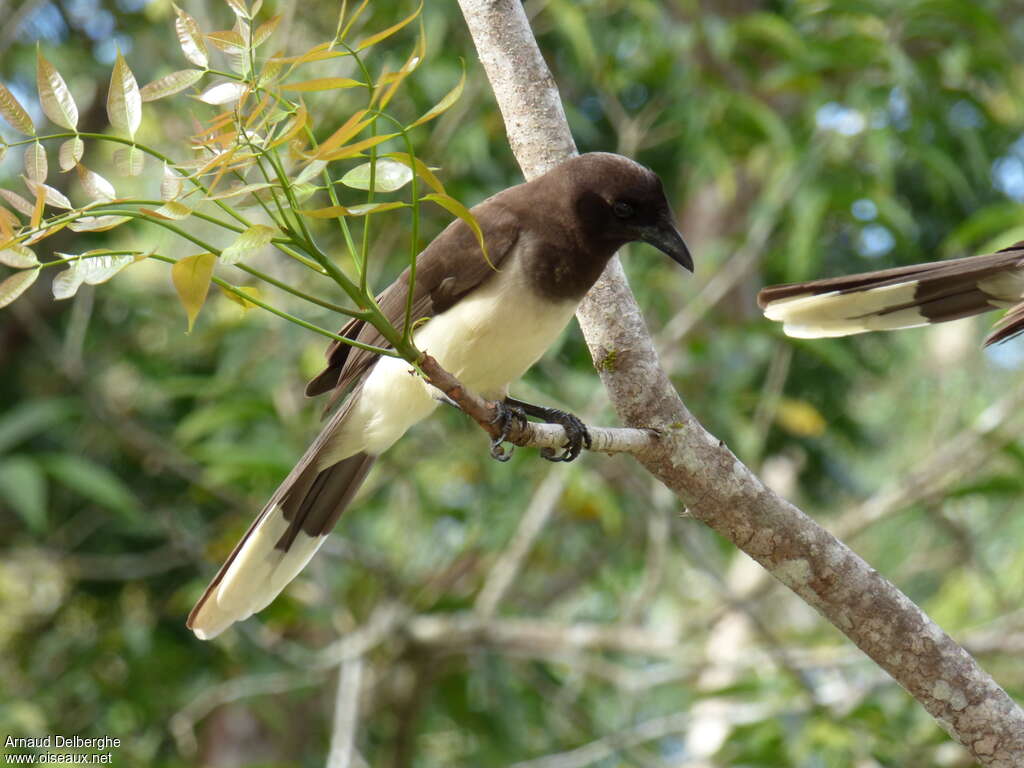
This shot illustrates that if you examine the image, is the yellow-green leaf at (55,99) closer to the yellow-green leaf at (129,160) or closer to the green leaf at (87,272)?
the yellow-green leaf at (129,160)

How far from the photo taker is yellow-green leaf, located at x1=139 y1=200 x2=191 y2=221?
1.64 m

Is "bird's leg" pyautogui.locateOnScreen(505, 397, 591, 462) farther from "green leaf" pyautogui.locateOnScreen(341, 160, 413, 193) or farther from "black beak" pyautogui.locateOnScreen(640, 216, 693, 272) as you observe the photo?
"green leaf" pyautogui.locateOnScreen(341, 160, 413, 193)

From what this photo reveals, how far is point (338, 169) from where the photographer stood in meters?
5.05

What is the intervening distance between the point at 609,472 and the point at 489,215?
2.31 m

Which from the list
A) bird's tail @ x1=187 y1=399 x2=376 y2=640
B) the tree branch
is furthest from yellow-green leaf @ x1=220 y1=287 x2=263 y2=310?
bird's tail @ x1=187 y1=399 x2=376 y2=640

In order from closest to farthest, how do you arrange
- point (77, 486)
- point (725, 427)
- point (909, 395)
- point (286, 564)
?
point (286, 564), point (77, 486), point (725, 427), point (909, 395)

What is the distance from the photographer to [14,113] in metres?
1.71

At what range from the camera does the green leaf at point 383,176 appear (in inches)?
70.6

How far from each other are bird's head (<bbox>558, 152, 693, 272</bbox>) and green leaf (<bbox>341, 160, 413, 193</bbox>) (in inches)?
44.3

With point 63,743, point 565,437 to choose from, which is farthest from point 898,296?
point 63,743

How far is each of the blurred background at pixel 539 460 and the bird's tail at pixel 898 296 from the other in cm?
70

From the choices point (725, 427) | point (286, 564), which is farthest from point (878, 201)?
point (286, 564)

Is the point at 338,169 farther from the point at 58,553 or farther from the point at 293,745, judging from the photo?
the point at 293,745

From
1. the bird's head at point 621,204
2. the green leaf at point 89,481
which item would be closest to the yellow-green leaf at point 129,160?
the bird's head at point 621,204
